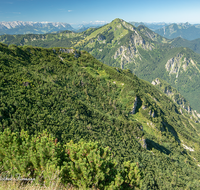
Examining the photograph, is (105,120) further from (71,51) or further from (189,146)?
(189,146)

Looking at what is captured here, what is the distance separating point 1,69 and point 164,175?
111 metres

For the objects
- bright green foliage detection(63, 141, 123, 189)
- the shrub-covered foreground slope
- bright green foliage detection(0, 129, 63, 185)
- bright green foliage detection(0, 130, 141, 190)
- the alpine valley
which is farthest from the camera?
the shrub-covered foreground slope

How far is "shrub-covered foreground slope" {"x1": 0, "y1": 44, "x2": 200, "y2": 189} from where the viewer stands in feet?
163

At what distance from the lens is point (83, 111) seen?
2867 inches

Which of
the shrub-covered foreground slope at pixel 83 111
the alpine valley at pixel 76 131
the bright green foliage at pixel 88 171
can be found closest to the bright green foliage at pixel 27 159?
the alpine valley at pixel 76 131

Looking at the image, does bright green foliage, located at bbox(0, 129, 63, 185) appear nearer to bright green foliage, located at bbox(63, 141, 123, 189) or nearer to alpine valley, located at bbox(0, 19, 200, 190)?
alpine valley, located at bbox(0, 19, 200, 190)

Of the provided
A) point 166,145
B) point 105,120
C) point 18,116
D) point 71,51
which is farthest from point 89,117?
point 71,51

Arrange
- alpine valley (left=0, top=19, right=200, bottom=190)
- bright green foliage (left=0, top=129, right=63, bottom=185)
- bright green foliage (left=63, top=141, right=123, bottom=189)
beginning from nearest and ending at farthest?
bright green foliage (left=0, top=129, right=63, bottom=185) < bright green foliage (left=63, top=141, right=123, bottom=189) < alpine valley (left=0, top=19, right=200, bottom=190)

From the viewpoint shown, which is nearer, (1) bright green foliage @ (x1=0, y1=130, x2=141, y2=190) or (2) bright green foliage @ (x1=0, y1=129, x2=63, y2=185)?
(2) bright green foliage @ (x1=0, y1=129, x2=63, y2=185)

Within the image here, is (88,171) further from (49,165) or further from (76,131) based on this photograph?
(76,131)

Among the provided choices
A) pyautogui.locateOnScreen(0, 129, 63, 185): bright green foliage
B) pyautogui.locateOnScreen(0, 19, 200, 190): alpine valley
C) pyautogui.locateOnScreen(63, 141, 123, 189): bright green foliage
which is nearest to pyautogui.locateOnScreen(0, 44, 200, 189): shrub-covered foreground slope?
pyautogui.locateOnScreen(0, 19, 200, 190): alpine valley

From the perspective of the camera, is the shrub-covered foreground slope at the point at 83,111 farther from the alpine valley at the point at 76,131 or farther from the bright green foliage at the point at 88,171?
the bright green foliage at the point at 88,171

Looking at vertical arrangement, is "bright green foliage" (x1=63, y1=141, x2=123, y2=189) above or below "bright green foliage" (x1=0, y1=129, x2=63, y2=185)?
below

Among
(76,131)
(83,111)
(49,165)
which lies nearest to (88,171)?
(49,165)
